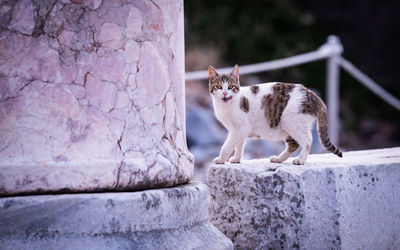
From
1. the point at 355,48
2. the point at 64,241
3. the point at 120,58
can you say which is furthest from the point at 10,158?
the point at 355,48

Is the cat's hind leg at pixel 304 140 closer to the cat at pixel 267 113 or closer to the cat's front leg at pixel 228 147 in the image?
the cat at pixel 267 113

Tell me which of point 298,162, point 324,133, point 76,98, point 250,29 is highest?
point 250,29

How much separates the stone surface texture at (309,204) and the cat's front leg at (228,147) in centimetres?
8

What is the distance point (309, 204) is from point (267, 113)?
22.6 inches

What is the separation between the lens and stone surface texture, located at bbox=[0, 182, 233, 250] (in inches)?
69.2

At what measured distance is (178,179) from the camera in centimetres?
211

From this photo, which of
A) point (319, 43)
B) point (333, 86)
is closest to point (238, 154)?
point (333, 86)

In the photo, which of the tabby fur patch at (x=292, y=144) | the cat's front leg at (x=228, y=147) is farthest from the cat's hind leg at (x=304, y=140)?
the cat's front leg at (x=228, y=147)

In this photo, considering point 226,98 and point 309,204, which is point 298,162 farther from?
point 226,98

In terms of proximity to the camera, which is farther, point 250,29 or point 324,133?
point 250,29

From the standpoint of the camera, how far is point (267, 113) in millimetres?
2686

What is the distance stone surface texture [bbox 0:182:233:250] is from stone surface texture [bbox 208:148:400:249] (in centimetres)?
48

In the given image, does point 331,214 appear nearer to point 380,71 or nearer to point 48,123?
point 48,123

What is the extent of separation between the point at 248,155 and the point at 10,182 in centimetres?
456
